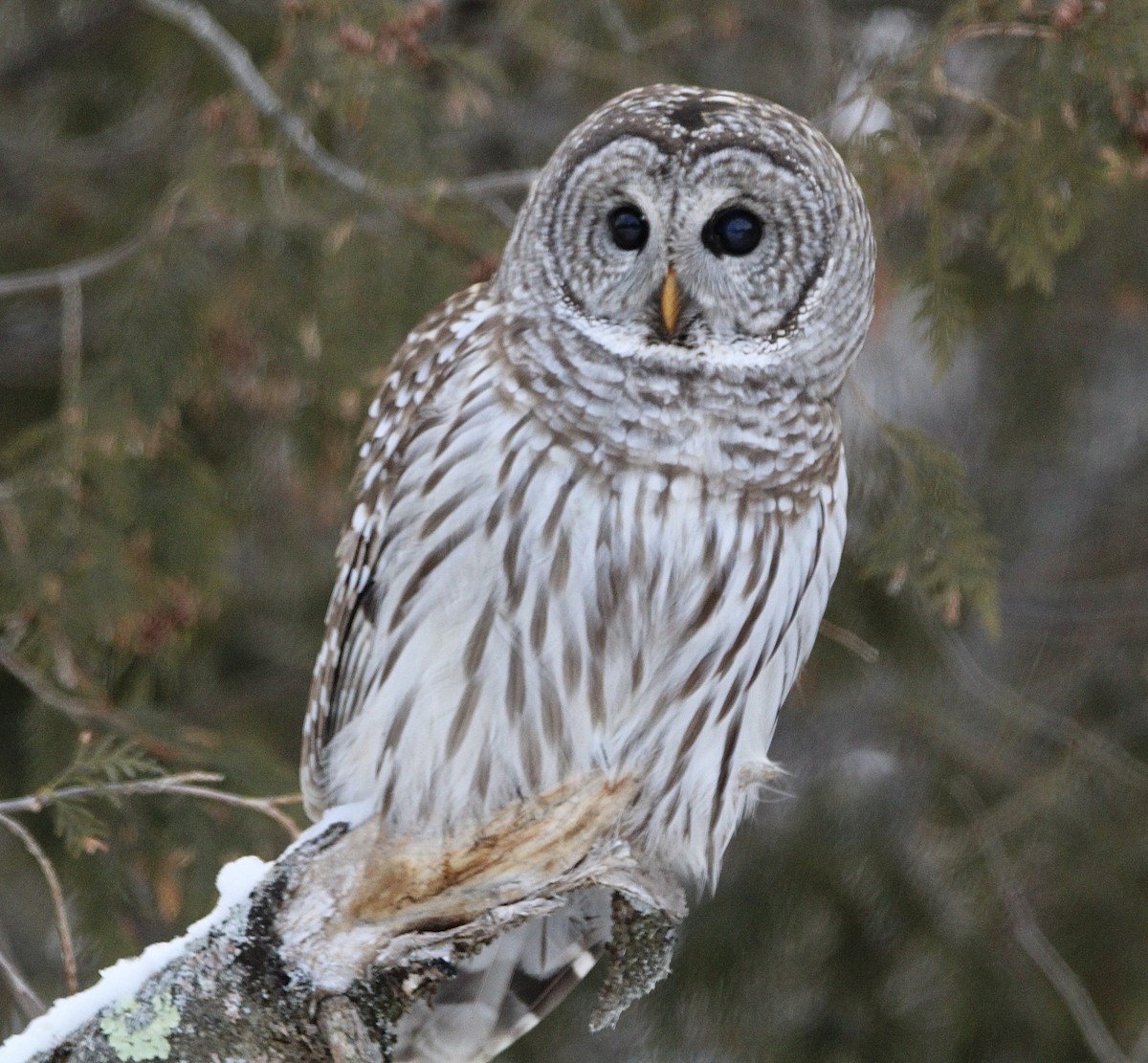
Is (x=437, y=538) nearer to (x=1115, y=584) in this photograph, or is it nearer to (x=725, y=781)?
(x=725, y=781)

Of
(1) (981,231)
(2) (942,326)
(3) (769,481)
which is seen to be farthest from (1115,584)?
(3) (769,481)

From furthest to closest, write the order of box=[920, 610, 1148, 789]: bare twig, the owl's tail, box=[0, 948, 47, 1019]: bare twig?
box=[920, 610, 1148, 789]: bare twig, the owl's tail, box=[0, 948, 47, 1019]: bare twig

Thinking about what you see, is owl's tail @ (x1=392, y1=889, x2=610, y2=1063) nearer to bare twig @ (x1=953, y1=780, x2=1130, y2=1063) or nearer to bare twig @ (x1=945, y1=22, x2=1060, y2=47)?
bare twig @ (x1=953, y1=780, x2=1130, y2=1063)

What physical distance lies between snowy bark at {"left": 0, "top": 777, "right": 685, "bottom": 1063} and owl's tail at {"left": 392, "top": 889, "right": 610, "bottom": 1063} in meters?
0.72

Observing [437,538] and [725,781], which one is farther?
[725,781]

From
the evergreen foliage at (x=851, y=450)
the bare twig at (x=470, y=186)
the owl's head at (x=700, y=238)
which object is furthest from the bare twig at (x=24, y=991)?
the bare twig at (x=470, y=186)

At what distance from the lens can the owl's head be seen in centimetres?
336

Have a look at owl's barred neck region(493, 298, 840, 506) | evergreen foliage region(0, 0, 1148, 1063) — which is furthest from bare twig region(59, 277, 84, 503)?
owl's barred neck region(493, 298, 840, 506)

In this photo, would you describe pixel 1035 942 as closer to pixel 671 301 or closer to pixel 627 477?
pixel 627 477

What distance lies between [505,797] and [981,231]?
229 cm

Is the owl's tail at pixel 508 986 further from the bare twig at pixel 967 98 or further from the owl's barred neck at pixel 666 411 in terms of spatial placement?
the bare twig at pixel 967 98

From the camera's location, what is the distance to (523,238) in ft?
11.5

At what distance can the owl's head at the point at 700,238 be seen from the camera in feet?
11.0

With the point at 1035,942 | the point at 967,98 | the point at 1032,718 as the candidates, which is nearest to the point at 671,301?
the point at 967,98
